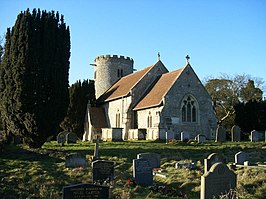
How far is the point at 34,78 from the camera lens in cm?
1845

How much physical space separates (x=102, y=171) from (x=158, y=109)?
15.1m

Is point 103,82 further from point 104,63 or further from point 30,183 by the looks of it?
point 30,183

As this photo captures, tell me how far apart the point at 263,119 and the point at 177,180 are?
26.9 meters

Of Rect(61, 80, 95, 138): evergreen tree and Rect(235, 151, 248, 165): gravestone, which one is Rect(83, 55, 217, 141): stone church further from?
Rect(235, 151, 248, 165): gravestone

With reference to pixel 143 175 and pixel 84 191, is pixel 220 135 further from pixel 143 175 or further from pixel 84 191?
pixel 84 191

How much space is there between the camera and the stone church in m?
24.7

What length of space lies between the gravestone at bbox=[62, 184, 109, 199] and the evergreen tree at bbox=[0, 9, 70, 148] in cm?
1240

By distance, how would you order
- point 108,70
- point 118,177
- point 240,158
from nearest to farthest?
point 118,177
point 240,158
point 108,70

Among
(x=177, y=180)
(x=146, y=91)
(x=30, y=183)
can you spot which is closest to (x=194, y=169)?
(x=177, y=180)

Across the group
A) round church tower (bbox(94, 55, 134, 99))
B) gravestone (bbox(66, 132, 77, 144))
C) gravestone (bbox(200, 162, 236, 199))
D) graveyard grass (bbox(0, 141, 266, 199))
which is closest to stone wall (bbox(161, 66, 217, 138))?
gravestone (bbox(66, 132, 77, 144))

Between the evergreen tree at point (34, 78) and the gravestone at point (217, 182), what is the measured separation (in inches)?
494

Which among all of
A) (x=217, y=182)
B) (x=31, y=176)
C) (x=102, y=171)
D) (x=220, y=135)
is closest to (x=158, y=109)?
(x=220, y=135)

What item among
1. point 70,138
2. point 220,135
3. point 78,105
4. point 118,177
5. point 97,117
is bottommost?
point 118,177

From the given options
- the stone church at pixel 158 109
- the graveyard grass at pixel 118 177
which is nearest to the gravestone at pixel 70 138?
the stone church at pixel 158 109
